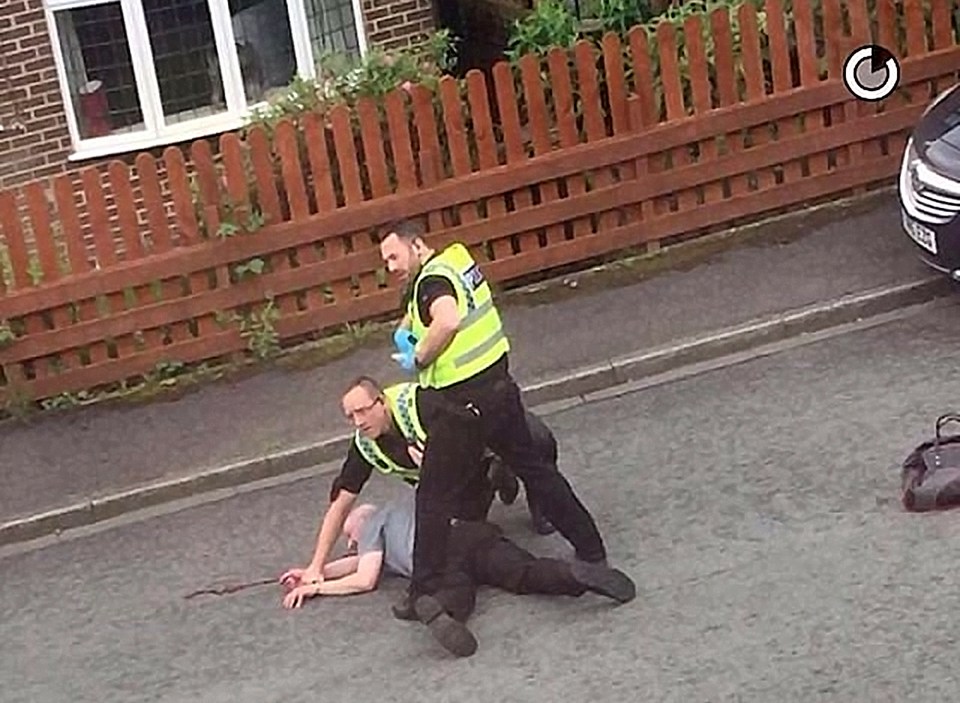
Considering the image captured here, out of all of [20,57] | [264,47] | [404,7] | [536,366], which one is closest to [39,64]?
[20,57]

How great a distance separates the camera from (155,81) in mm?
13375

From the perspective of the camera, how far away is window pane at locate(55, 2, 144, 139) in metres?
13.2

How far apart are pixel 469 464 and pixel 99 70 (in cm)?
765

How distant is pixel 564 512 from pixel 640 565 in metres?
0.41

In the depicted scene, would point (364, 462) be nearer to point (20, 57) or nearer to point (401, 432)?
point (401, 432)

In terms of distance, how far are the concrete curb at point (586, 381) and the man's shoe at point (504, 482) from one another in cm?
131

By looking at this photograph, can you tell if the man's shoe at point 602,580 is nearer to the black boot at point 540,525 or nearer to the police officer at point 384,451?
the police officer at point 384,451

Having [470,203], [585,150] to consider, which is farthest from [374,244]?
Result: [585,150]

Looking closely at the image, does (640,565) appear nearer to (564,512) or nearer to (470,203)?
(564,512)

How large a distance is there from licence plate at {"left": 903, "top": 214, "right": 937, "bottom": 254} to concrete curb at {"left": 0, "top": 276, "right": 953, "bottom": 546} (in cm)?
27

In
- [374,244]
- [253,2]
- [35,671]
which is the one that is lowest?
[35,671]

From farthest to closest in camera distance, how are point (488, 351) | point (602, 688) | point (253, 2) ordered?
point (253, 2)
point (488, 351)
point (602, 688)

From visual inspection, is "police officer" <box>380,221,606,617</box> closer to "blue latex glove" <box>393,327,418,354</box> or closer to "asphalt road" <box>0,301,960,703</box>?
"blue latex glove" <box>393,327,418,354</box>

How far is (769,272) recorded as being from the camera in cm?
970
